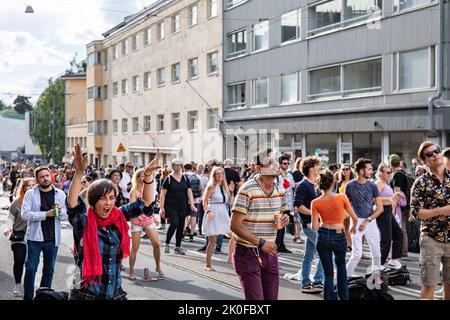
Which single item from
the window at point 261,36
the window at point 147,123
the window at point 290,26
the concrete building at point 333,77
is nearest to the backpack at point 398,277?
the concrete building at point 333,77

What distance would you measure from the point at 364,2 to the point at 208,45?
47.5 feet

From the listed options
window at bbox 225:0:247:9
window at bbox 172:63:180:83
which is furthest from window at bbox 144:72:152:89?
window at bbox 225:0:247:9

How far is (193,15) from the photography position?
41.7 metres

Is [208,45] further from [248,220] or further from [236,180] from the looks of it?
[248,220]

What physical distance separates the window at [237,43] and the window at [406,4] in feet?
40.1

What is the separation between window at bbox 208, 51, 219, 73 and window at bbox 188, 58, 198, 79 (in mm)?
1941

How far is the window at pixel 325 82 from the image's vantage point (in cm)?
2842

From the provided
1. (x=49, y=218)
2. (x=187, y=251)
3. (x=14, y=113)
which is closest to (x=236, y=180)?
(x=187, y=251)

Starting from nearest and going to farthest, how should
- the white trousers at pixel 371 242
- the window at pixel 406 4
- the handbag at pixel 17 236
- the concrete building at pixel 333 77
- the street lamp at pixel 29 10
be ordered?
the handbag at pixel 17 236 < the white trousers at pixel 371 242 < the window at pixel 406 4 < the concrete building at pixel 333 77 < the street lamp at pixel 29 10

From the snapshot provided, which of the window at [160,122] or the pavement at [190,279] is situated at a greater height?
the window at [160,122]

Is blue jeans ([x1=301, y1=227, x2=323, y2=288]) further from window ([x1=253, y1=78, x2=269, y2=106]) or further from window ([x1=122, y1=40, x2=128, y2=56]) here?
window ([x1=122, y1=40, x2=128, y2=56])

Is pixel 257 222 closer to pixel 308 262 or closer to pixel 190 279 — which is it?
pixel 308 262

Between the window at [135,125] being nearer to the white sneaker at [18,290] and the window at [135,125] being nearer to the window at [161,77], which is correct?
the window at [161,77]

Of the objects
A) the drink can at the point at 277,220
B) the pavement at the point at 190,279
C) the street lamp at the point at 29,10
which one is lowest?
the pavement at the point at 190,279
